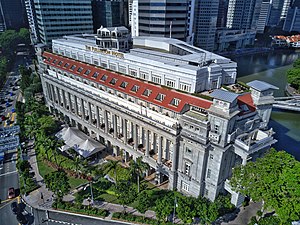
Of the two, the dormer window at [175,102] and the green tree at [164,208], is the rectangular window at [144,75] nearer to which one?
the dormer window at [175,102]

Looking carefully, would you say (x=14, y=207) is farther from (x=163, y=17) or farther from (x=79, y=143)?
(x=163, y=17)

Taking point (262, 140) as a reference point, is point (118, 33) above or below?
above

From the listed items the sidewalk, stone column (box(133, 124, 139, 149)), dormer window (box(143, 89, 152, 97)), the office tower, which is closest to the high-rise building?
the office tower

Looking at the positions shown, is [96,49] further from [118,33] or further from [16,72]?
[16,72]

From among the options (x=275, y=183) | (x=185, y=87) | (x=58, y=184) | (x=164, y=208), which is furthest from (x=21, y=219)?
(x=275, y=183)

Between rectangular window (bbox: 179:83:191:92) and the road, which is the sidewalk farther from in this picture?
rectangular window (bbox: 179:83:191:92)

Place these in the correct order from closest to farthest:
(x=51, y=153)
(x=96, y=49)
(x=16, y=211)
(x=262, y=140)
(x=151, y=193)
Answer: (x=262, y=140) < (x=16, y=211) < (x=151, y=193) < (x=51, y=153) < (x=96, y=49)

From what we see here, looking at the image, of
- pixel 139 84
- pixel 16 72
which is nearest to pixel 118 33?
pixel 139 84
